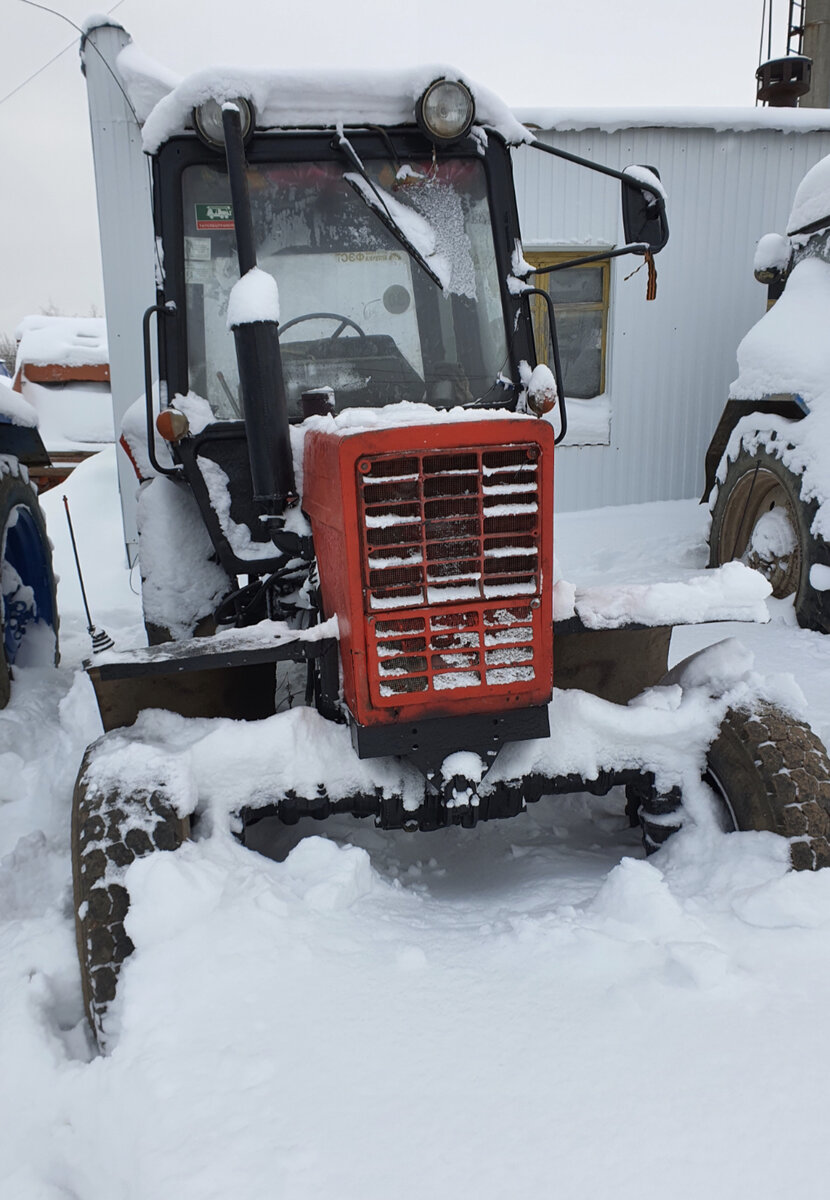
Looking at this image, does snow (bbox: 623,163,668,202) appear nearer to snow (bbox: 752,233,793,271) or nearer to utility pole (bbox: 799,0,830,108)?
snow (bbox: 752,233,793,271)

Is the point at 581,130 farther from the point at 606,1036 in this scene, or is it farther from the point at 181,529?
the point at 606,1036

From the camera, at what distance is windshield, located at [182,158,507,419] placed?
2902mm

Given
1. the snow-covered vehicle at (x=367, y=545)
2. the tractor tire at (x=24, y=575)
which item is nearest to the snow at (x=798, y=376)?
→ the snow-covered vehicle at (x=367, y=545)

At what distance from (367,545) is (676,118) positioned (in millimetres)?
7231

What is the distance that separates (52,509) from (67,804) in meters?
6.80

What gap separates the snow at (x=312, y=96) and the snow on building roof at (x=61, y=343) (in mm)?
7999

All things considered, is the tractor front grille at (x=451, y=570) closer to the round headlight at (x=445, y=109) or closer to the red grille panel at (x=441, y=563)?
the red grille panel at (x=441, y=563)

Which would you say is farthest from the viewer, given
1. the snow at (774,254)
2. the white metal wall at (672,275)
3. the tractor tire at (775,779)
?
the white metal wall at (672,275)

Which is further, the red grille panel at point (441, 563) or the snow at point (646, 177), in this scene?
the snow at point (646, 177)

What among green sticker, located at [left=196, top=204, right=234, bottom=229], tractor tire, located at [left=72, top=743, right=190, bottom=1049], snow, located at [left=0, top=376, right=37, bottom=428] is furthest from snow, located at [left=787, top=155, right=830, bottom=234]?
tractor tire, located at [left=72, top=743, right=190, bottom=1049]

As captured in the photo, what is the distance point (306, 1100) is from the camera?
1.57 m

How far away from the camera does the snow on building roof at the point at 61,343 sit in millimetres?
10656

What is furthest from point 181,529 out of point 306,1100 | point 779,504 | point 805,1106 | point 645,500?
point 645,500

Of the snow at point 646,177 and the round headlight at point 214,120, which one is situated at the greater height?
the round headlight at point 214,120
